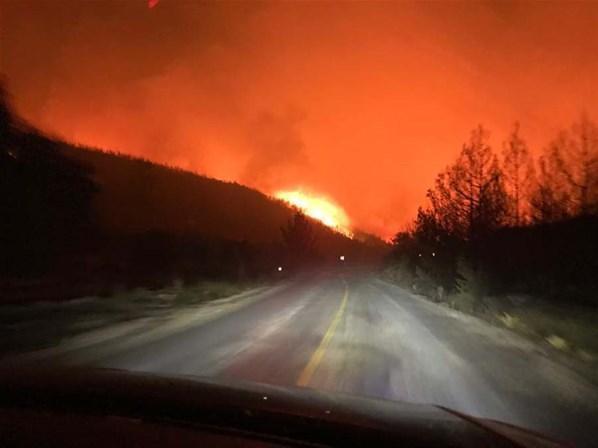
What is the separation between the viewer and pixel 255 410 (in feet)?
13.8

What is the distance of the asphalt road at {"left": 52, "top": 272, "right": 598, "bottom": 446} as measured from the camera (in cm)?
914

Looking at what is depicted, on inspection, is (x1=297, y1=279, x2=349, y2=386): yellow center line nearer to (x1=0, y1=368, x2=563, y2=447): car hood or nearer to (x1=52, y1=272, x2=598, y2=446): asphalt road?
(x1=52, y1=272, x2=598, y2=446): asphalt road

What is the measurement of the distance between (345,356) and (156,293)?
22.4 meters

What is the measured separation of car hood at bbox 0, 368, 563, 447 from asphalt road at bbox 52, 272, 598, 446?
389cm

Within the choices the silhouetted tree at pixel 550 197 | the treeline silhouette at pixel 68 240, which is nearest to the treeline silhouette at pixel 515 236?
the silhouetted tree at pixel 550 197

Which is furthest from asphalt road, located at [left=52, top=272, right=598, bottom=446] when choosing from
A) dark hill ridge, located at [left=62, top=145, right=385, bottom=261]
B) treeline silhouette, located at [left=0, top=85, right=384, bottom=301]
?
dark hill ridge, located at [left=62, top=145, right=385, bottom=261]

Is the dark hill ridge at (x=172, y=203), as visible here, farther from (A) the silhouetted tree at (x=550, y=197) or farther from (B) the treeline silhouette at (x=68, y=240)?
(A) the silhouetted tree at (x=550, y=197)

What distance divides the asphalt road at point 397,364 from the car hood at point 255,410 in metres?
3.89

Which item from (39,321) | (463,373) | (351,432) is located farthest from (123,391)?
(39,321)

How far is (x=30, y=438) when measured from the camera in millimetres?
3199

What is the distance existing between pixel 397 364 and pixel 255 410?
8583 millimetres

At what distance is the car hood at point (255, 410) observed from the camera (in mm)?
3879

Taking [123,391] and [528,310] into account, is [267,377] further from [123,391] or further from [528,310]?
[528,310]

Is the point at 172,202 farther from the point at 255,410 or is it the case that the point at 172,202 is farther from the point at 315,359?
the point at 255,410
